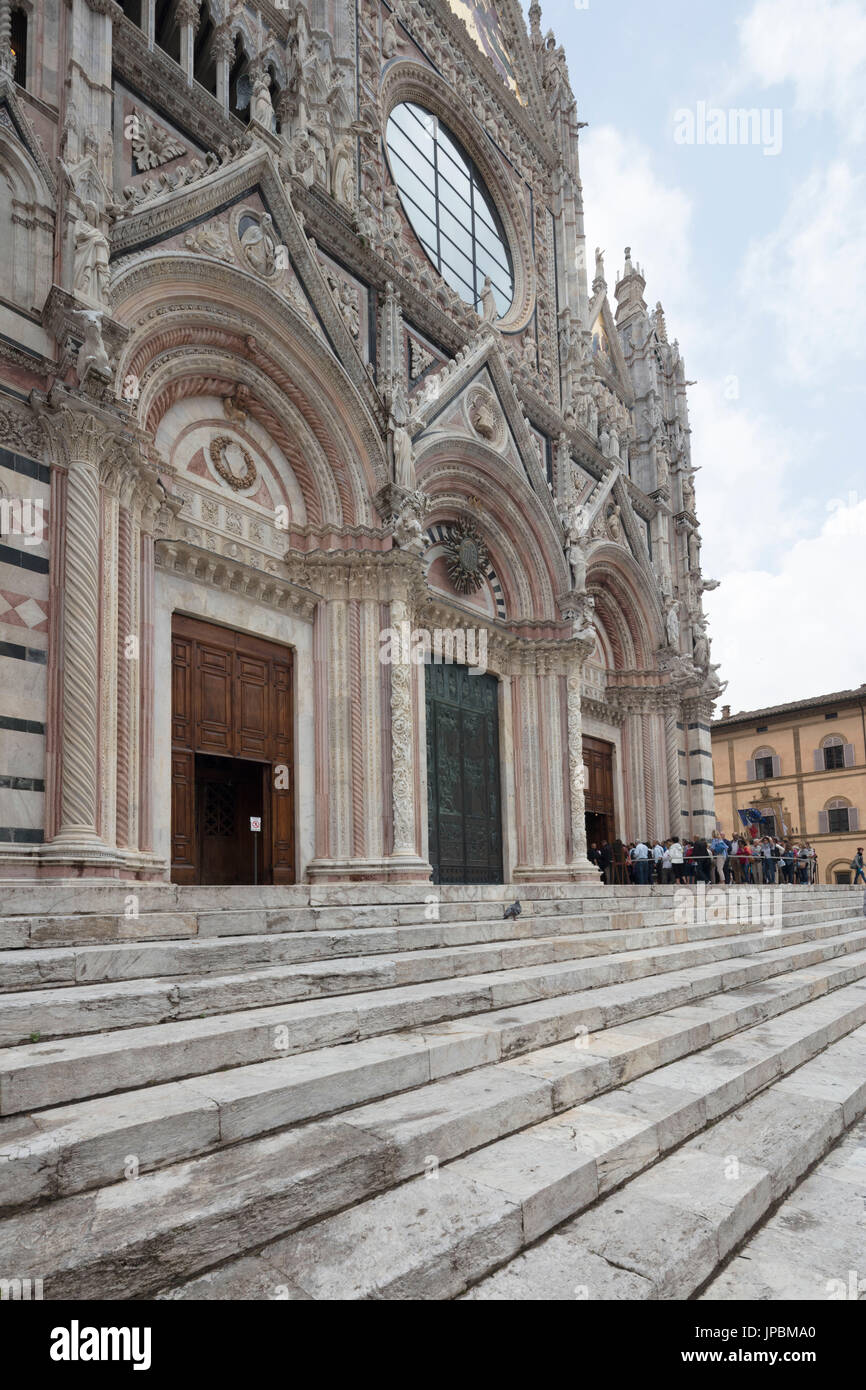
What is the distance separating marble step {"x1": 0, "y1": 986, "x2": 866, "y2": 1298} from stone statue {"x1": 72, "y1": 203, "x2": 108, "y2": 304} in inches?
353

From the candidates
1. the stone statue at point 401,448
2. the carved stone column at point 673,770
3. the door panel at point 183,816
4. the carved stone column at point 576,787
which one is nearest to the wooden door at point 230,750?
the door panel at point 183,816

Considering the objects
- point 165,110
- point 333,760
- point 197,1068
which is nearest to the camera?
point 197,1068

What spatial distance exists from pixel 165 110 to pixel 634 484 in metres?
13.8

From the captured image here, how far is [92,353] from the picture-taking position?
9242 mm

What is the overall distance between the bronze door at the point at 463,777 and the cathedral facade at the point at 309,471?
2.4 inches

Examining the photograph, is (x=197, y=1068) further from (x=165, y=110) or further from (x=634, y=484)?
(x=634, y=484)

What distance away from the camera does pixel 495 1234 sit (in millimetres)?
2932

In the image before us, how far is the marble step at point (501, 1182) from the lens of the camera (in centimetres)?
267

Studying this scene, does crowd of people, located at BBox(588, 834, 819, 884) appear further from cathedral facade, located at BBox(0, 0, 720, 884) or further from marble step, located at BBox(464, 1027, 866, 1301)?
marble step, located at BBox(464, 1027, 866, 1301)

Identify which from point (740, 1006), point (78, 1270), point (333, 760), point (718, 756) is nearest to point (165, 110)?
point (333, 760)

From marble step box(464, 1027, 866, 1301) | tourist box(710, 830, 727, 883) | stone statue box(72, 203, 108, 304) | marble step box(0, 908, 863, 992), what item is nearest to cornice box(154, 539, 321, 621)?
stone statue box(72, 203, 108, 304)

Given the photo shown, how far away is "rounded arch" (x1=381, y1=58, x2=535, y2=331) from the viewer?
1712cm

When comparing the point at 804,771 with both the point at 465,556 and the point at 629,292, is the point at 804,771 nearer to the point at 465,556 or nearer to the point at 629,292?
the point at 629,292

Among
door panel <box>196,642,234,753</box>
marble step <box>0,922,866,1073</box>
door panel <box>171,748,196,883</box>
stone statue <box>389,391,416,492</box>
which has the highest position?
stone statue <box>389,391,416,492</box>
